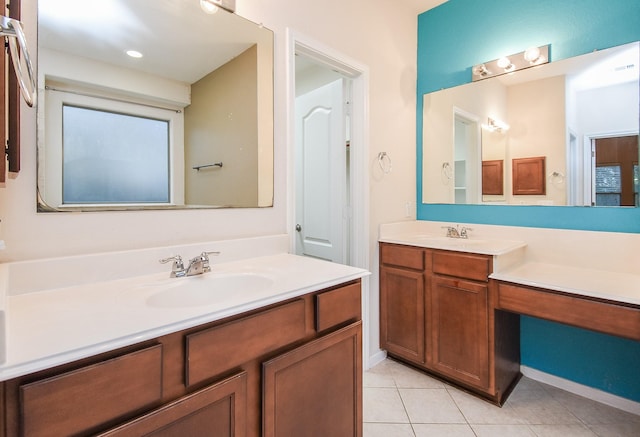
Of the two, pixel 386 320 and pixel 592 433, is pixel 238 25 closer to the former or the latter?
pixel 386 320

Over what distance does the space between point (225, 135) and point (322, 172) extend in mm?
1081

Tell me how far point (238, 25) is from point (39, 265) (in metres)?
1.29

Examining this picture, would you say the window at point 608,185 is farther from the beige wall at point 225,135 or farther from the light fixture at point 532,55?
the beige wall at point 225,135

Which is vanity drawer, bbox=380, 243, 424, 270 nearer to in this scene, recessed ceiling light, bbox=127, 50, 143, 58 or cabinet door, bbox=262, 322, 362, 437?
cabinet door, bbox=262, 322, 362, 437

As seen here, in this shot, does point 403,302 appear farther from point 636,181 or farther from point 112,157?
point 112,157

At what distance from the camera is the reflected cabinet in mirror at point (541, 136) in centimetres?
174

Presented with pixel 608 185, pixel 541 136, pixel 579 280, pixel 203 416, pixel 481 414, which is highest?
pixel 541 136

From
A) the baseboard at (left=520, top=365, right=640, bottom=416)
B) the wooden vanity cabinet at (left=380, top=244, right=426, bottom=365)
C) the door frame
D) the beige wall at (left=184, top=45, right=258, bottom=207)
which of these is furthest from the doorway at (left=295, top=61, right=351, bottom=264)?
the baseboard at (left=520, top=365, right=640, bottom=416)

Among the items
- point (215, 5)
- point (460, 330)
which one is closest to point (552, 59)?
point (460, 330)

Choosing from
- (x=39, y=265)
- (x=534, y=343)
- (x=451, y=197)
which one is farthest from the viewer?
(x=451, y=197)

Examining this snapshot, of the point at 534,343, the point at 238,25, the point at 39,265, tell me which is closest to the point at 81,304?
the point at 39,265

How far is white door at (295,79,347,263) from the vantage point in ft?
7.63

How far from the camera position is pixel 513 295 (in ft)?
5.45

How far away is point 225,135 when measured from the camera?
154 centimetres
